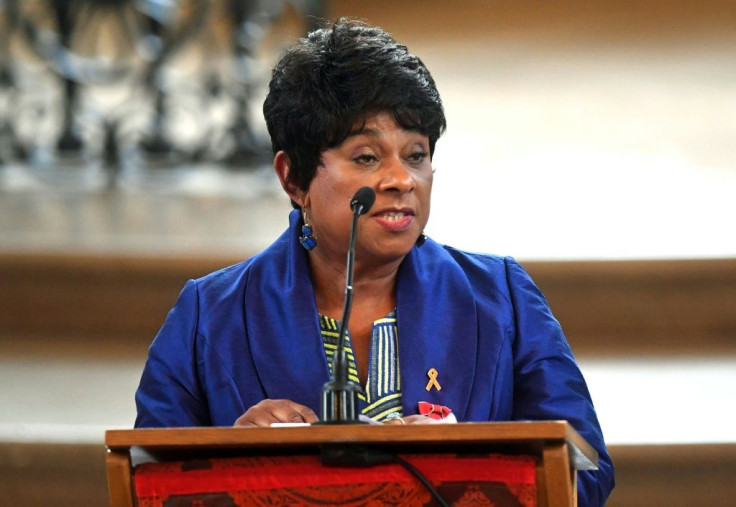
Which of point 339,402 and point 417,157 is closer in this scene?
point 339,402

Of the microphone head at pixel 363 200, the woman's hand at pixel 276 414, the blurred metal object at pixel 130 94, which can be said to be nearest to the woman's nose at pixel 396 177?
the microphone head at pixel 363 200

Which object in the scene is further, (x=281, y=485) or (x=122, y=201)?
(x=122, y=201)

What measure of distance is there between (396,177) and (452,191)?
2.97 metres

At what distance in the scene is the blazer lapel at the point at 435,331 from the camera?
2.20 meters

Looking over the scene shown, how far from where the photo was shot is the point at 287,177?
2.36 metres

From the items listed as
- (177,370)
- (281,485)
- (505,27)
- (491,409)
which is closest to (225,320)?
(177,370)

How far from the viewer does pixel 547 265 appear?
4.07 metres

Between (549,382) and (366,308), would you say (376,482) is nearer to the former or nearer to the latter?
(549,382)

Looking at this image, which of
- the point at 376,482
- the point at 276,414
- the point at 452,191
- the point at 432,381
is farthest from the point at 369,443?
the point at 452,191

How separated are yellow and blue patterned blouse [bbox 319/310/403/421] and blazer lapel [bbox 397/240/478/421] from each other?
30mm

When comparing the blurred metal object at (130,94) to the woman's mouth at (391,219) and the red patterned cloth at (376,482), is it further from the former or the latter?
the red patterned cloth at (376,482)

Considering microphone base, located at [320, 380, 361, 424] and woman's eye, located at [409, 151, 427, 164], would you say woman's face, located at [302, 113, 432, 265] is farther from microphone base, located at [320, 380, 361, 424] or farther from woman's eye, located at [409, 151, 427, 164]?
microphone base, located at [320, 380, 361, 424]

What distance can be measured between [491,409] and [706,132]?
3412 millimetres

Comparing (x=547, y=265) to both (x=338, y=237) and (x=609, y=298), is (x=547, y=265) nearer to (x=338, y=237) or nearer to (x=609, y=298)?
(x=609, y=298)
